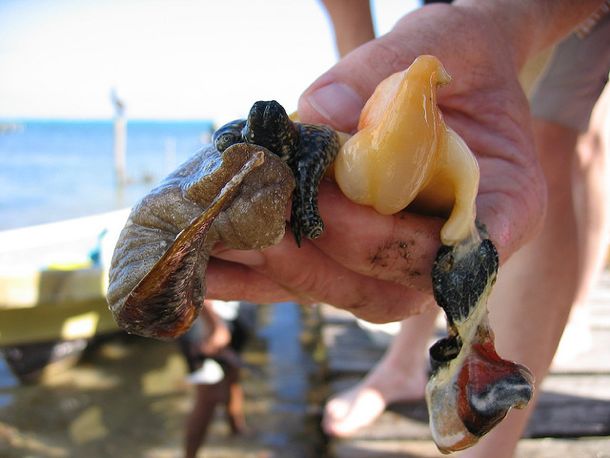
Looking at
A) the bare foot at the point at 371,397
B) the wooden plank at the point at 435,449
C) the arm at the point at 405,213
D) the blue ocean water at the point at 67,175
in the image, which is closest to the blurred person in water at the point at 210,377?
the bare foot at the point at 371,397

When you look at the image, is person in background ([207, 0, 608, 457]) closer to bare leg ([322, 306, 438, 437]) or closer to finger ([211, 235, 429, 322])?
finger ([211, 235, 429, 322])

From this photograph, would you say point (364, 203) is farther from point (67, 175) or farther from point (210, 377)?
point (67, 175)

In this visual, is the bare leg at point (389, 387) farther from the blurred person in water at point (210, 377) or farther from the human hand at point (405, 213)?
the human hand at point (405, 213)

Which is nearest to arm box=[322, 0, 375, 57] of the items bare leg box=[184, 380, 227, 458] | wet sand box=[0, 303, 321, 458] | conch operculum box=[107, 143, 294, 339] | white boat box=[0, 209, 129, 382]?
conch operculum box=[107, 143, 294, 339]

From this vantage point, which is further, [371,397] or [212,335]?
[212,335]

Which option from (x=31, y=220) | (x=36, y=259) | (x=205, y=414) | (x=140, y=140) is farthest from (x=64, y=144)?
(x=205, y=414)

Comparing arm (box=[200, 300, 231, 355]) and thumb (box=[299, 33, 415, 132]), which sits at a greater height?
thumb (box=[299, 33, 415, 132])

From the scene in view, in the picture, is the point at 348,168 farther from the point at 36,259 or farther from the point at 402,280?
the point at 36,259

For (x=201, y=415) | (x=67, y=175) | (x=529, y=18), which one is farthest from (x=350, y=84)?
(x=67, y=175)
